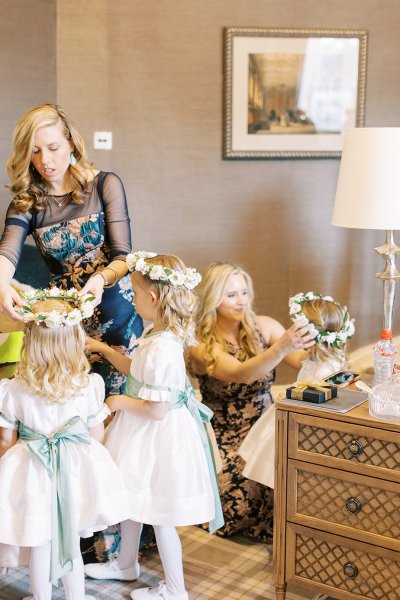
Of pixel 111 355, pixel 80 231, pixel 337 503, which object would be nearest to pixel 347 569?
pixel 337 503

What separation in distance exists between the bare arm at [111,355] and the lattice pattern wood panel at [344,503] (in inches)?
28.3

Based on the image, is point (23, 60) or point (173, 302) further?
point (23, 60)

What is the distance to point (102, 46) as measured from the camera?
13.5 ft

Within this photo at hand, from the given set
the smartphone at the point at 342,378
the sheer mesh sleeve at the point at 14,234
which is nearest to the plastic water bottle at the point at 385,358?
the smartphone at the point at 342,378

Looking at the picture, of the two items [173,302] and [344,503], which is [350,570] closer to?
[344,503]

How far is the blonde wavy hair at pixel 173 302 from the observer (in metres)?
2.48

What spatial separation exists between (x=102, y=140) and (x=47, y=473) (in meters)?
2.33

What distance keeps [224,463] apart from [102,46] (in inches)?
90.0

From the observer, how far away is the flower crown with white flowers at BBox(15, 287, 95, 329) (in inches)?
87.7

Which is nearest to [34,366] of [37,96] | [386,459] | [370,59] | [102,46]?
[386,459]

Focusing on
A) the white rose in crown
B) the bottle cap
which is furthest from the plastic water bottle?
the white rose in crown

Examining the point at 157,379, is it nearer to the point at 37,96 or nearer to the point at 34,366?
the point at 34,366

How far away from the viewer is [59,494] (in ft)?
7.52

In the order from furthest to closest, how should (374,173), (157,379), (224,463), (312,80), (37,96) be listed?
(312,80)
(37,96)
(224,463)
(374,173)
(157,379)
